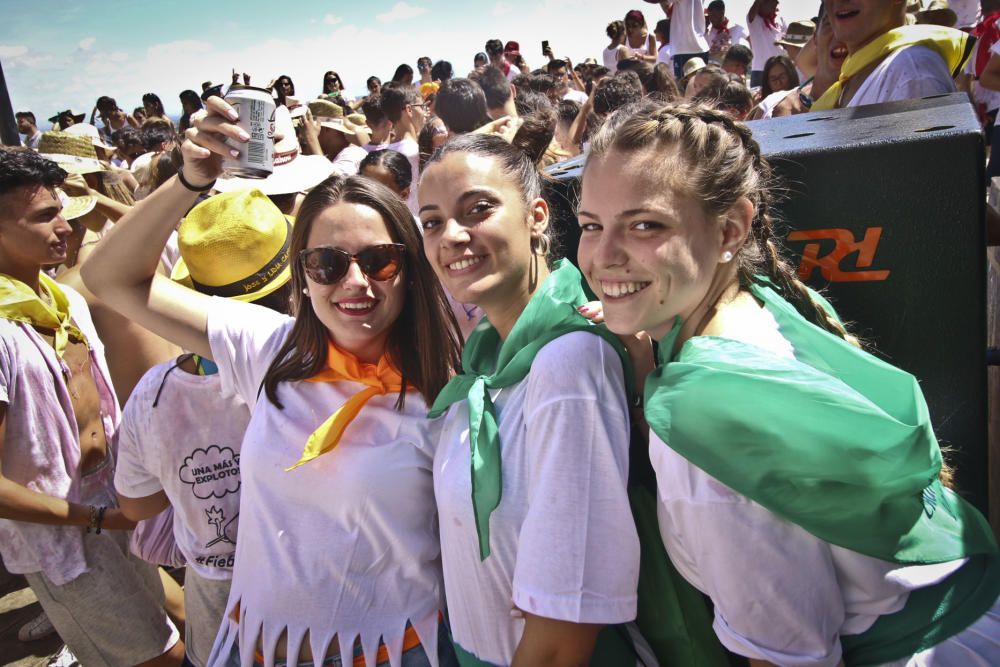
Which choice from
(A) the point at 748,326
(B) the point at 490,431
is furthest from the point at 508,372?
(A) the point at 748,326

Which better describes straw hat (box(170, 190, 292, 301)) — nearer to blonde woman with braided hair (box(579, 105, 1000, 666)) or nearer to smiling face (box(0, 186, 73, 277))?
smiling face (box(0, 186, 73, 277))

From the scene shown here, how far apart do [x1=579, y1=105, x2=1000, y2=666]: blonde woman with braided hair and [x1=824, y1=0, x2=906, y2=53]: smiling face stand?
225 centimetres

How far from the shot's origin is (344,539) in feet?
5.64

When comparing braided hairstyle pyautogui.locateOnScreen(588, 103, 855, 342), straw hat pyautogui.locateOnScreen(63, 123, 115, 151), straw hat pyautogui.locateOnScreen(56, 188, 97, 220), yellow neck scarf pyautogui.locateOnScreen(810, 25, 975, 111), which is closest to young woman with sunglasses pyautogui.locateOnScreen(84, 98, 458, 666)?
braided hairstyle pyautogui.locateOnScreen(588, 103, 855, 342)

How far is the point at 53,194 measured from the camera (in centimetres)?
302

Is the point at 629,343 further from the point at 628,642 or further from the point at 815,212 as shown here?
the point at 628,642

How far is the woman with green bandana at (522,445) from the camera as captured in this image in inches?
51.4

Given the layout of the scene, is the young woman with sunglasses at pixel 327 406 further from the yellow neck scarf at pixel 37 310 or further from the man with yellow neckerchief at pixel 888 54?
the man with yellow neckerchief at pixel 888 54

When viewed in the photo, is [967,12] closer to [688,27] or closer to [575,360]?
[688,27]

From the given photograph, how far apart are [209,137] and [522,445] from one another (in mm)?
1242

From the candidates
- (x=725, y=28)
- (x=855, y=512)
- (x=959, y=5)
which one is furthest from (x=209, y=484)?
(x=725, y=28)

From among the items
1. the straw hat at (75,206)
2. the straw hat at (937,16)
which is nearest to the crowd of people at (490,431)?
the straw hat at (75,206)

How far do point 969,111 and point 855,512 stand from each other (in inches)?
47.7

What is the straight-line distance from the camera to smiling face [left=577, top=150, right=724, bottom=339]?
1.34 meters
